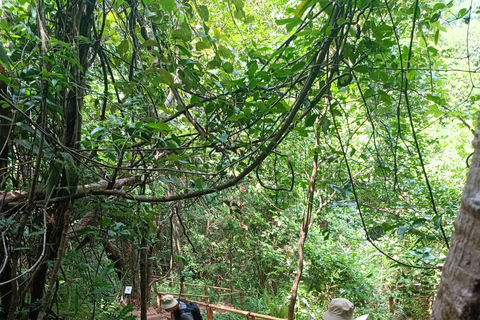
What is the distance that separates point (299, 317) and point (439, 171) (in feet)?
11.3

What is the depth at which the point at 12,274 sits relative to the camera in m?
1.30

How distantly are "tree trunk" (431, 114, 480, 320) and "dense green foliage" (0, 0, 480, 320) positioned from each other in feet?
2.35

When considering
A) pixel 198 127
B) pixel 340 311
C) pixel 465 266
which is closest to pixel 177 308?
pixel 340 311

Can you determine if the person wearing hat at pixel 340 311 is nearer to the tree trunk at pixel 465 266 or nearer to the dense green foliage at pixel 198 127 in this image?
the dense green foliage at pixel 198 127

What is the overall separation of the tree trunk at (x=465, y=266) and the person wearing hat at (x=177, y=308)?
282 centimetres

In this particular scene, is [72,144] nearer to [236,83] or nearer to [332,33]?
[236,83]

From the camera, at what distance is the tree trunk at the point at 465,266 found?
0.28m

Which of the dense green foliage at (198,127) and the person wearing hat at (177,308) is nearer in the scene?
the dense green foliage at (198,127)

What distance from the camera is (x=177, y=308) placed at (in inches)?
115

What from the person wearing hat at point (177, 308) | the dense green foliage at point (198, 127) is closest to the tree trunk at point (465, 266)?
the dense green foliage at point (198, 127)

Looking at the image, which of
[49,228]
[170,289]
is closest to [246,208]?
[170,289]

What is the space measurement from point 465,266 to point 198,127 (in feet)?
3.90

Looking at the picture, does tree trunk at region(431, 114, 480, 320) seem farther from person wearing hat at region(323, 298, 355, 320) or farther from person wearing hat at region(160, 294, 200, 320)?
person wearing hat at region(160, 294, 200, 320)

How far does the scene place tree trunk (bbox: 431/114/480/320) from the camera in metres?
0.28
